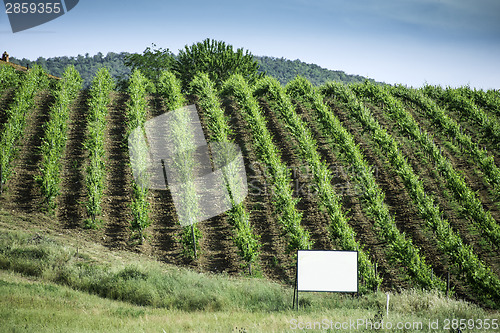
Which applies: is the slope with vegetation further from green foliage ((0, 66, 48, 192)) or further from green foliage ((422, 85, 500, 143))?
green foliage ((422, 85, 500, 143))

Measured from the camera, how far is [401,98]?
119ft

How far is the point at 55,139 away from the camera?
Result: 2469 cm

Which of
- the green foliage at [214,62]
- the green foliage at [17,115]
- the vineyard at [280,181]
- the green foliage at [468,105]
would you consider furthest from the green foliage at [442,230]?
the green foliage at [214,62]

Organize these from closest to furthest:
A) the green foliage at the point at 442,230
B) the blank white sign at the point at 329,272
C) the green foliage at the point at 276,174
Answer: the blank white sign at the point at 329,272 < the green foliage at the point at 442,230 < the green foliage at the point at 276,174

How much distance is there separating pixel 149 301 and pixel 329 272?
5.61 m

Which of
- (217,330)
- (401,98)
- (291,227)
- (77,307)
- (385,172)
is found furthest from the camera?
(401,98)

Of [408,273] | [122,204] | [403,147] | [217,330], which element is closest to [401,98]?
[403,147]

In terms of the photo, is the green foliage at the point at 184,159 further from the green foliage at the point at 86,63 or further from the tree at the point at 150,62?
the green foliage at the point at 86,63

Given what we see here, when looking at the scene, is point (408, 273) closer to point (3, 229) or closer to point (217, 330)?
point (217, 330)

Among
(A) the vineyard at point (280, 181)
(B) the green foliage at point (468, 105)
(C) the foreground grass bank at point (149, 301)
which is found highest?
(B) the green foliage at point (468, 105)

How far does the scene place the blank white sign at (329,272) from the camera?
12281mm

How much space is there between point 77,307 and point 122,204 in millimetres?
9687

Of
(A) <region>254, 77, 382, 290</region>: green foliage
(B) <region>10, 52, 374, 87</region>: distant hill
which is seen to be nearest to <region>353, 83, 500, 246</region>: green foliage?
(A) <region>254, 77, 382, 290</region>: green foliage

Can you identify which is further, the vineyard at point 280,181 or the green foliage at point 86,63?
the green foliage at point 86,63
